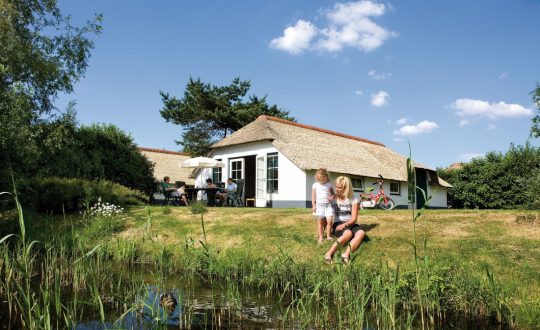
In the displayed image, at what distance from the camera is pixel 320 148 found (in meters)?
20.7

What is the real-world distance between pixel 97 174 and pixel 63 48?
17.8 ft

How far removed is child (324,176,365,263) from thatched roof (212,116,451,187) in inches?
380

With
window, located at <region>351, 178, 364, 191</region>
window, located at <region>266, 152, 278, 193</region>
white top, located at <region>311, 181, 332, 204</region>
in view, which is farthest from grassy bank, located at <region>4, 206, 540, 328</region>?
window, located at <region>351, 178, 364, 191</region>

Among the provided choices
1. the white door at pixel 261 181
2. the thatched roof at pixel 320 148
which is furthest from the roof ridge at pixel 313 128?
the white door at pixel 261 181

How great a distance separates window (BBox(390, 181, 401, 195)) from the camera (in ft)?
73.3

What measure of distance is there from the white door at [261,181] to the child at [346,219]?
1149cm

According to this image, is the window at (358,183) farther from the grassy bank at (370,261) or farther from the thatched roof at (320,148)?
the grassy bank at (370,261)

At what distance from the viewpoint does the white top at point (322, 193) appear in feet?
23.9

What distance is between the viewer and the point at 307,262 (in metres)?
6.45

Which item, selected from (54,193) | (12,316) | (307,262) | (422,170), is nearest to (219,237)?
(307,262)

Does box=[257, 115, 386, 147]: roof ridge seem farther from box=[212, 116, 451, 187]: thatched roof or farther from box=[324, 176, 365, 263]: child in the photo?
box=[324, 176, 365, 263]: child

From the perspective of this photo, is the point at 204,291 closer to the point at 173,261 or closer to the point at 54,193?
the point at 173,261

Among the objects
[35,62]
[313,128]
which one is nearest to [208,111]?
[313,128]

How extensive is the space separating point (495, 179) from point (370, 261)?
20.5 meters
